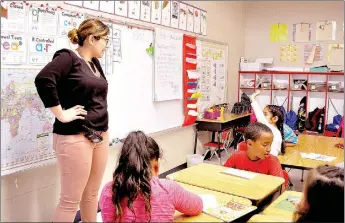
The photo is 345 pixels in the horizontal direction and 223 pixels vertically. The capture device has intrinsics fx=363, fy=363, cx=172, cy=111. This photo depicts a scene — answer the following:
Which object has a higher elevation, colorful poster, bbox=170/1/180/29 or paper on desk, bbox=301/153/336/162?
colorful poster, bbox=170/1/180/29

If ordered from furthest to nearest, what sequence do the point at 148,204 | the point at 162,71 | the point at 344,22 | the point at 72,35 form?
1. the point at 344,22
2. the point at 162,71
3. the point at 72,35
4. the point at 148,204

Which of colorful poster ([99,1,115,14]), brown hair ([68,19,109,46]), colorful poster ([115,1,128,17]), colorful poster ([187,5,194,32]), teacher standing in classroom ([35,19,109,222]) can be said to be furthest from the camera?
colorful poster ([187,5,194,32])

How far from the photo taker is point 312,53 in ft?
19.4

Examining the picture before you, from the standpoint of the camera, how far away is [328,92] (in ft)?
19.0

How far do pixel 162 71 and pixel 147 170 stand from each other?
261 centimetres

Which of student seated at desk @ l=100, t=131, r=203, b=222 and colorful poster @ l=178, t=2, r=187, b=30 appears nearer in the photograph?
student seated at desk @ l=100, t=131, r=203, b=222

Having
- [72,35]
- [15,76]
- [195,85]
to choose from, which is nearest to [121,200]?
[72,35]

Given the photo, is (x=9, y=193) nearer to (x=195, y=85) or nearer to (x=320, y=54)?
(x=195, y=85)

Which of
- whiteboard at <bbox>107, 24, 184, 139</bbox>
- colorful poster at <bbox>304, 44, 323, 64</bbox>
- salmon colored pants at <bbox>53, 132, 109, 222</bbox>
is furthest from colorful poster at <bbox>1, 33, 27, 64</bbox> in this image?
colorful poster at <bbox>304, 44, 323, 64</bbox>

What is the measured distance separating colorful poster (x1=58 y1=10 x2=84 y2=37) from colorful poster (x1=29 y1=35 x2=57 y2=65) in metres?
0.11

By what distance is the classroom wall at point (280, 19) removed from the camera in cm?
578

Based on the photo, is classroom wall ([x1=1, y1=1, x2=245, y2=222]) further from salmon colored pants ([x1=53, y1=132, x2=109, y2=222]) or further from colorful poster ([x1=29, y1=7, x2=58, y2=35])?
colorful poster ([x1=29, y1=7, x2=58, y2=35])

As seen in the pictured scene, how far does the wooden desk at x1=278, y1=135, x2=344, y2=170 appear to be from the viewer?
2.69 m

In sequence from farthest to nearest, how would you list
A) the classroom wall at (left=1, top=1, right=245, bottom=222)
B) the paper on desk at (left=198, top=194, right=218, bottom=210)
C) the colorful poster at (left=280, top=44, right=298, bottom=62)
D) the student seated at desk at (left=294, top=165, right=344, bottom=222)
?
the colorful poster at (left=280, top=44, right=298, bottom=62) → the classroom wall at (left=1, top=1, right=245, bottom=222) → the paper on desk at (left=198, top=194, right=218, bottom=210) → the student seated at desk at (left=294, top=165, right=344, bottom=222)
